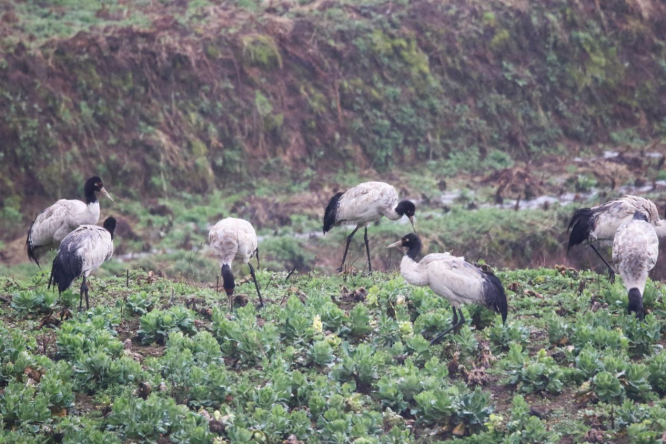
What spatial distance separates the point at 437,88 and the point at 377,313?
56.3ft

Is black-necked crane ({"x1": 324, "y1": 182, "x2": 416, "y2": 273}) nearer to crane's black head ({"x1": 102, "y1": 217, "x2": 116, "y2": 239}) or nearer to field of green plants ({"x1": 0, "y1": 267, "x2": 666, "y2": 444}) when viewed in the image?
field of green plants ({"x1": 0, "y1": 267, "x2": 666, "y2": 444})

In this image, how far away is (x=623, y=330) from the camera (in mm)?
10617

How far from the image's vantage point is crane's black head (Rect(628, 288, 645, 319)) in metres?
10.9

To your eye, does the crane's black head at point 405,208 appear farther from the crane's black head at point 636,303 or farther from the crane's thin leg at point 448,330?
the crane's black head at point 636,303

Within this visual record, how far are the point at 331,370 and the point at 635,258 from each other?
4.18 meters

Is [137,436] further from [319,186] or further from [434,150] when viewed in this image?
[434,150]

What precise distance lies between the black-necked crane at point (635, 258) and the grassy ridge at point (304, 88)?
533 inches

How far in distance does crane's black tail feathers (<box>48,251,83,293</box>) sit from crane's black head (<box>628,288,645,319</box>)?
7057 millimetres

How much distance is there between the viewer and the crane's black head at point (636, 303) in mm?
10898

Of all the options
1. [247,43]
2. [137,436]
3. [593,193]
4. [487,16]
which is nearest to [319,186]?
[247,43]

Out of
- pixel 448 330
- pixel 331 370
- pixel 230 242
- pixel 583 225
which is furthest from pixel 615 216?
pixel 331 370

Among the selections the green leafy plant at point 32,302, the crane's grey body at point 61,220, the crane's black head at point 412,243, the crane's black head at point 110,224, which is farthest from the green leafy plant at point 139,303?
the crane's black head at point 412,243

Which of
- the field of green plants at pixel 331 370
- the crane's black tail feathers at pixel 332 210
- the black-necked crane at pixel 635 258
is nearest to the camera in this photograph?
the field of green plants at pixel 331 370

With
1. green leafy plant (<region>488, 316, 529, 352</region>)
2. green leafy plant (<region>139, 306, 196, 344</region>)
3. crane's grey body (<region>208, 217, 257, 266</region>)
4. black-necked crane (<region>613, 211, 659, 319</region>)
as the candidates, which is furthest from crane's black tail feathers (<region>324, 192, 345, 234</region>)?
green leafy plant (<region>488, 316, 529, 352</region>)
